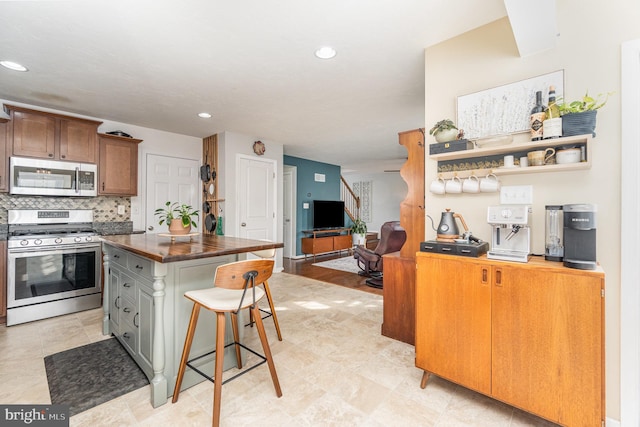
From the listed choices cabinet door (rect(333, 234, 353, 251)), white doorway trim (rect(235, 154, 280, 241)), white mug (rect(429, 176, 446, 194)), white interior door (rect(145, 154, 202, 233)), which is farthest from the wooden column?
cabinet door (rect(333, 234, 353, 251))

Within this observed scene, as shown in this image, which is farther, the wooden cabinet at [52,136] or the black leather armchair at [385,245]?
the black leather armchair at [385,245]

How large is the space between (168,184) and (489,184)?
458cm

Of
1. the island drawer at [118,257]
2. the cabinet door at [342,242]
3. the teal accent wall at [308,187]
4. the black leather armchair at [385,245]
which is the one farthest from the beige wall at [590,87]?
the cabinet door at [342,242]

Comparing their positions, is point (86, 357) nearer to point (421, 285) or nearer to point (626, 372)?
point (421, 285)

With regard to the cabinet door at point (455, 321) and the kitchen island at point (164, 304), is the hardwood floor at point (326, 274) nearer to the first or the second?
the cabinet door at point (455, 321)

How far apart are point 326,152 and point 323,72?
146 inches

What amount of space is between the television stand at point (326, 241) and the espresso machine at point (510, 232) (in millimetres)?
5122

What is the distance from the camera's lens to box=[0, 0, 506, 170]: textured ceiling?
5.93 feet

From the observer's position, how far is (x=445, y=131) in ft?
6.48

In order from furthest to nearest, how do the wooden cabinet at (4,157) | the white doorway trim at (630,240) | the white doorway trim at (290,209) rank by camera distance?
the white doorway trim at (290,209), the wooden cabinet at (4,157), the white doorway trim at (630,240)

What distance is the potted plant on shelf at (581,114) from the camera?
1.47m

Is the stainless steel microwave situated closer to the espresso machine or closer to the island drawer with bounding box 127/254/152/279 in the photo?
the island drawer with bounding box 127/254/152/279

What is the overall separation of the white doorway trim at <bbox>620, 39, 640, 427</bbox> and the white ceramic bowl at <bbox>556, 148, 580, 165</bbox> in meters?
0.20

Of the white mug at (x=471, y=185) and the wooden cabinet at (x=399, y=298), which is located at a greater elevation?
the white mug at (x=471, y=185)
